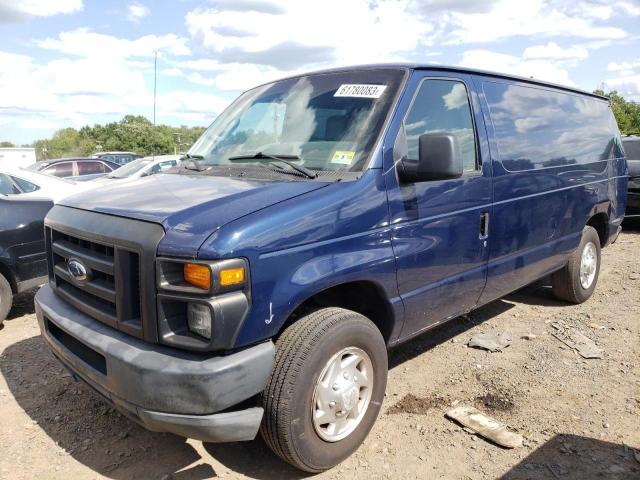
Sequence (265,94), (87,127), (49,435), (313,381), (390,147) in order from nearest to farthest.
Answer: (313,381) < (390,147) < (49,435) < (265,94) < (87,127)

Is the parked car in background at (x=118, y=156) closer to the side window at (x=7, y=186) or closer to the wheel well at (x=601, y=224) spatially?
the side window at (x=7, y=186)

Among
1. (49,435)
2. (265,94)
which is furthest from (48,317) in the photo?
(265,94)

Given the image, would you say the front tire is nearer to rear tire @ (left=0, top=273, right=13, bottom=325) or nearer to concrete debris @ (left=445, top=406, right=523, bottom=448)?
concrete debris @ (left=445, top=406, right=523, bottom=448)

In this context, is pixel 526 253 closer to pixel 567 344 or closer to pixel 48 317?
pixel 567 344

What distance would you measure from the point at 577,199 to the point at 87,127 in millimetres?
71399

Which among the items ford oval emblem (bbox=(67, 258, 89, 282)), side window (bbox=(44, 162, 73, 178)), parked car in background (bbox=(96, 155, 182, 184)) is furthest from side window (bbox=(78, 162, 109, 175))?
ford oval emblem (bbox=(67, 258, 89, 282))

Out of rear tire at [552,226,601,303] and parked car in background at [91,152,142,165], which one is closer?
rear tire at [552,226,601,303]

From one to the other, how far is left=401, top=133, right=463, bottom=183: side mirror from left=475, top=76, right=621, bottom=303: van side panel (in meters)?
1.03

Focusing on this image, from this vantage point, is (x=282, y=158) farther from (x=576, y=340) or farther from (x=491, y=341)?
(x=576, y=340)

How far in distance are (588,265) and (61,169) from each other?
1434 centimetres

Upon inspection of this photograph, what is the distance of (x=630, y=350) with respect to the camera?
450cm

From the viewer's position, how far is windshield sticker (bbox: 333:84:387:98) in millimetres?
3291

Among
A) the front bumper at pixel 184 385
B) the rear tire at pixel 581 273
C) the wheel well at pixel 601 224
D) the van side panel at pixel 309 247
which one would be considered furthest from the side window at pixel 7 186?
the wheel well at pixel 601 224

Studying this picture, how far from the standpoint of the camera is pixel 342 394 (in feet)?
9.36
